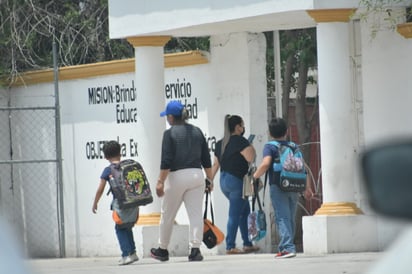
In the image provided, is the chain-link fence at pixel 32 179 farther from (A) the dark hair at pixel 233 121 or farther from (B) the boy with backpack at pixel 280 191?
(B) the boy with backpack at pixel 280 191

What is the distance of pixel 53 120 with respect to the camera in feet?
58.8

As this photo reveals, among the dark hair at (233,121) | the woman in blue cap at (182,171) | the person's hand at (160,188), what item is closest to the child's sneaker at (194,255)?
the woman in blue cap at (182,171)

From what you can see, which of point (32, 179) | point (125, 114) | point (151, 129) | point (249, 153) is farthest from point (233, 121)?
point (32, 179)

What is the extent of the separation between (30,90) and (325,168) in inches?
247

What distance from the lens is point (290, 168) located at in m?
13.1

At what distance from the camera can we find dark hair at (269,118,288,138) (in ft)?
43.3

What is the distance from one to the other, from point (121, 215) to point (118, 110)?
3754 millimetres

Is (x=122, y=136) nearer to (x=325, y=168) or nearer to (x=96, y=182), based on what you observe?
(x=96, y=182)

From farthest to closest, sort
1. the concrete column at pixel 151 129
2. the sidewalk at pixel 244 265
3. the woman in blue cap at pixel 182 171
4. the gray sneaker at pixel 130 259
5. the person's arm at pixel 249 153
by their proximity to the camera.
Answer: the concrete column at pixel 151 129
the person's arm at pixel 249 153
the gray sneaker at pixel 130 259
the woman in blue cap at pixel 182 171
the sidewalk at pixel 244 265

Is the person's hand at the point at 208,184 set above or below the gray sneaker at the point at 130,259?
above

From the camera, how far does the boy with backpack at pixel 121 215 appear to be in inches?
523

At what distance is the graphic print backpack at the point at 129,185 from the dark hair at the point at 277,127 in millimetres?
1450

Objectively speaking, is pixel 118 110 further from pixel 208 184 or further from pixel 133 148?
pixel 208 184

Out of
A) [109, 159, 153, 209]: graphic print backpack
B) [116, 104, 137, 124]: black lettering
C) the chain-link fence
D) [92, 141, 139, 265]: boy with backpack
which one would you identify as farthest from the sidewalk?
the chain-link fence
